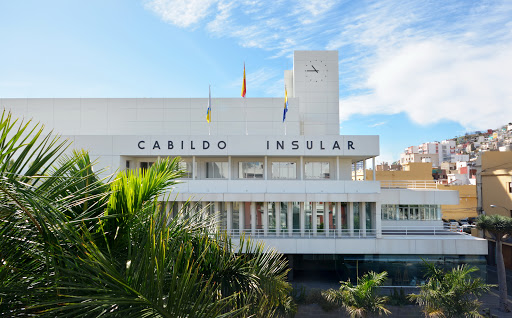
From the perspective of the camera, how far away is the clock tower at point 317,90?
3100cm

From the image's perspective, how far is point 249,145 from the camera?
23.1m

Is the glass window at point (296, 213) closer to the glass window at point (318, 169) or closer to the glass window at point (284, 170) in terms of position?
the glass window at point (284, 170)

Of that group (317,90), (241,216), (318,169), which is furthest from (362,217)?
(317,90)

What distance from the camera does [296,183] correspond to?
22594 millimetres

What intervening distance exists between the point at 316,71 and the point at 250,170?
12.8 m

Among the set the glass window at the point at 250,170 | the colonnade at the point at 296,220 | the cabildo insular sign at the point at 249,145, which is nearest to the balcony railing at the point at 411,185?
the colonnade at the point at 296,220

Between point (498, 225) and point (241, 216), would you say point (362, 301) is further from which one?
point (498, 225)

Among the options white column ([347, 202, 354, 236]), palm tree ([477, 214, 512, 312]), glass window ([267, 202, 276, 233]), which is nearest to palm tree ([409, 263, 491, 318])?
palm tree ([477, 214, 512, 312])

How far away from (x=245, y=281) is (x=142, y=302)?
2.61 m

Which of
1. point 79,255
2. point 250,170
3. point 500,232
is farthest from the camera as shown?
point 250,170

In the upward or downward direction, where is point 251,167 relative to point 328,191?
upward

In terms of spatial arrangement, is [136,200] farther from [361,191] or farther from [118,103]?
[118,103]

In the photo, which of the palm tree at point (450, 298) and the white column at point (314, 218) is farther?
the white column at point (314, 218)

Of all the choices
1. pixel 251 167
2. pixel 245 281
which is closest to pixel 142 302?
pixel 245 281
